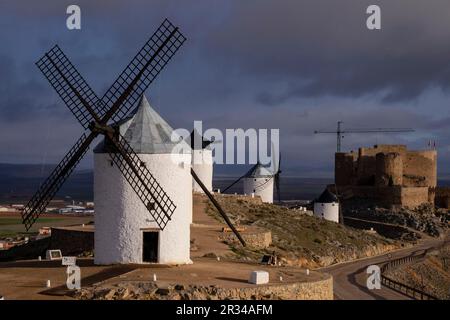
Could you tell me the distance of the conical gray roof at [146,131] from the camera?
25.0 metres

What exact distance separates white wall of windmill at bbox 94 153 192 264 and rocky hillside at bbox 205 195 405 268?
877cm

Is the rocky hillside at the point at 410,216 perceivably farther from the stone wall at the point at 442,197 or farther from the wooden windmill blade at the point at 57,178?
the wooden windmill blade at the point at 57,178

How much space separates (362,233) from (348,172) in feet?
103

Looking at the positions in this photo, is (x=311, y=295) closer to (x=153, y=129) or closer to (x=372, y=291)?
(x=153, y=129)

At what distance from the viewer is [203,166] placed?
175 feet

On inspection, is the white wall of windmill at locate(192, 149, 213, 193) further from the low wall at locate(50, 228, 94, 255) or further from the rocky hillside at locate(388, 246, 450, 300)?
the low wall at locate(50, 228, 94, 255)

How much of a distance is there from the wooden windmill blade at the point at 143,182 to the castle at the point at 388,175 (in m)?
54.8

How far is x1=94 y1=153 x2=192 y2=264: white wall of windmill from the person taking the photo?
80.5 ft

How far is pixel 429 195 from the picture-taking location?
80750 mm

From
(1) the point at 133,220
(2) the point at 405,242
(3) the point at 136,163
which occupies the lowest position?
(2) the point at 405,242

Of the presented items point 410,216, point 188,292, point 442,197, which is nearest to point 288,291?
point 188,292

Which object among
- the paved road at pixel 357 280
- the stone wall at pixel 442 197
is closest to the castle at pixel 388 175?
the stone wall at pixel 442 197

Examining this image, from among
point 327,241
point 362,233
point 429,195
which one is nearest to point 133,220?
point 327,241

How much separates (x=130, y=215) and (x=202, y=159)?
29020 mm
